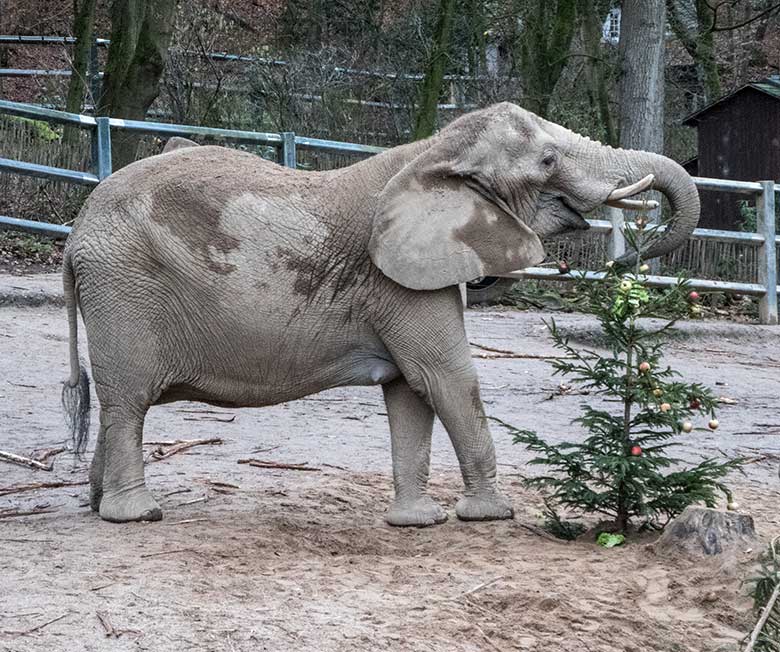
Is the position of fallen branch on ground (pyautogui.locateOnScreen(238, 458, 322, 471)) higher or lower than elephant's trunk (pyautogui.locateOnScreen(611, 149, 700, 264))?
lower

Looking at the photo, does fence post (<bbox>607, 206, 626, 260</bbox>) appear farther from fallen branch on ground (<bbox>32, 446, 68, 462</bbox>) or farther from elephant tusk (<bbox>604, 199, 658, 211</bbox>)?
elephant tusk (<bbox>604, 199, 658, 211</bbox>)

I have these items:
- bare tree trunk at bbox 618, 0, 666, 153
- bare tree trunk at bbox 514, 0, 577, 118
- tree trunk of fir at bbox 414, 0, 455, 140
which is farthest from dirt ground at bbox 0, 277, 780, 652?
bare tree trunk at bbox 514, 0, 577, 118

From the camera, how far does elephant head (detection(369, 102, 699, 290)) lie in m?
6.45

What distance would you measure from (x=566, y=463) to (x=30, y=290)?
286 inches

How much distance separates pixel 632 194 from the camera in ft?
21.3

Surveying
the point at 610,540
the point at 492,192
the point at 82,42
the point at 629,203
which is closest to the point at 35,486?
the point at 492,192

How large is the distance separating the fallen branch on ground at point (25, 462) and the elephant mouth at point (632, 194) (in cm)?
341

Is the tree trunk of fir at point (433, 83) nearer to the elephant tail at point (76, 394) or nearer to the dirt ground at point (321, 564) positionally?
the dirt ground at point (321, 564)

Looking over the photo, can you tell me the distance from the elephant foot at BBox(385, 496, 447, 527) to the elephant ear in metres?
1.07

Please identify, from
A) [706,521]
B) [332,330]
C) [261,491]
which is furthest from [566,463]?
[261,491]

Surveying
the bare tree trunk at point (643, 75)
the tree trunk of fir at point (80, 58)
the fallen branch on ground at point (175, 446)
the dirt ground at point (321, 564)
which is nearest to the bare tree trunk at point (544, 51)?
the bare tree trunk at point (643, 75)

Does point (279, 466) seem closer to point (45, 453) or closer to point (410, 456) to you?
point (45, 453)

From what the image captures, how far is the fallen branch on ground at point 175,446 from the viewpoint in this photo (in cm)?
814

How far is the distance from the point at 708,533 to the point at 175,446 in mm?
3564
